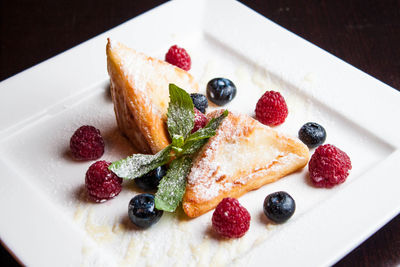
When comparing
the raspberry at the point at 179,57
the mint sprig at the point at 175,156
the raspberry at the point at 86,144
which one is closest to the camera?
the mint sprig at the point at 175,156

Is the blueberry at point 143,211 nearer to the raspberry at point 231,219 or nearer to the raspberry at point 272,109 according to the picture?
the raspberry at point 231,219

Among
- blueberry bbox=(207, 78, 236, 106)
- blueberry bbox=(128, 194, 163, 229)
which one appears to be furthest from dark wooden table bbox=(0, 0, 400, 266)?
blueberry bbox=(128, 194, 163, 229)

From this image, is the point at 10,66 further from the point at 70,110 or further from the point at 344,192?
the point at 344,192

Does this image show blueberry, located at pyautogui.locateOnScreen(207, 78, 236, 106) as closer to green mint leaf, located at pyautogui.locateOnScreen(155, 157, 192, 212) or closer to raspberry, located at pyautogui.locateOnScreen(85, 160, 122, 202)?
green mint leaf, located at pyautogui.locateOnScreen(155, 157, 192, 212)

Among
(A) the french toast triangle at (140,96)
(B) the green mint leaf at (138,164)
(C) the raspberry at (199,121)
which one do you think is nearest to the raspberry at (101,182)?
(B) the green mint leaf at (138,164)

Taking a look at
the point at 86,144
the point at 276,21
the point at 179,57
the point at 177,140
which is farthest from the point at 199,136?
the point at 276,21

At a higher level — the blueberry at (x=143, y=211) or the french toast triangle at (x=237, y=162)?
the french toast triangle at (x=237, y=162)
